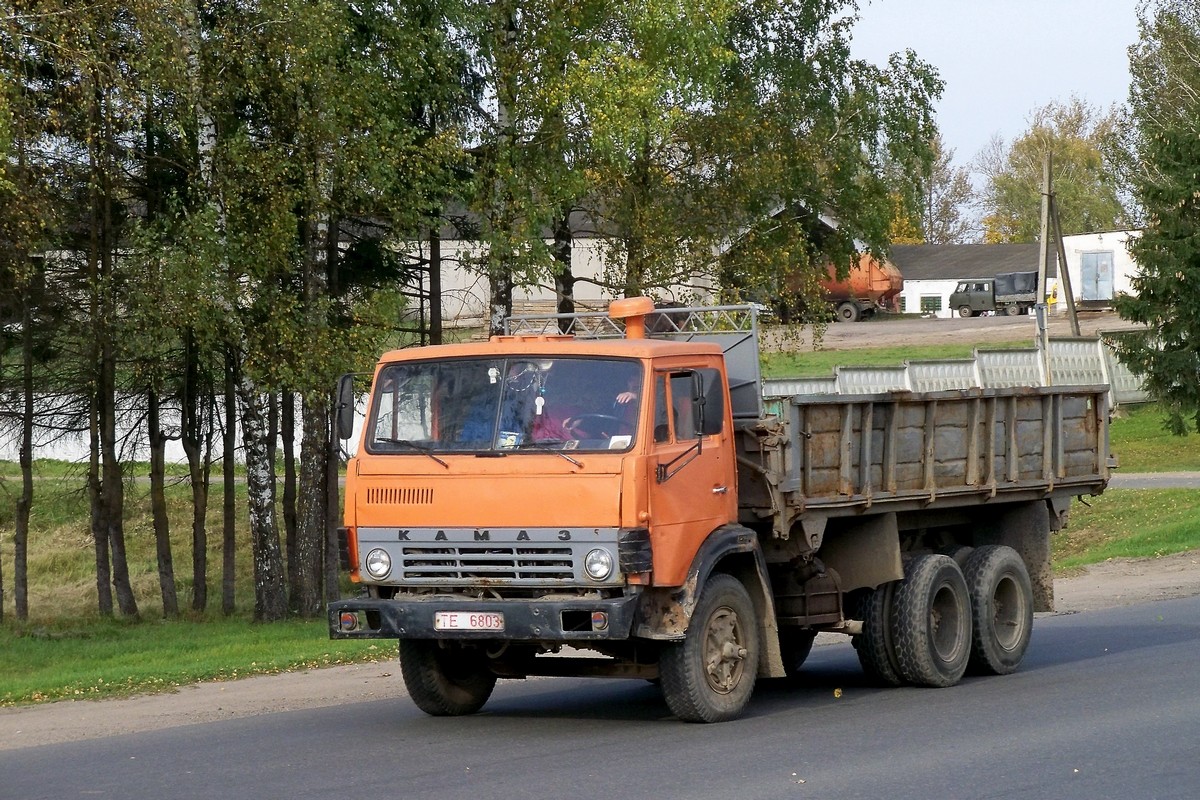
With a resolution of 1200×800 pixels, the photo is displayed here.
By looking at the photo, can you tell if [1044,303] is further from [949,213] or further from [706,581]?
[949,213]

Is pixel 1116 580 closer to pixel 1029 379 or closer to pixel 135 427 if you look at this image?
pixel 135 427

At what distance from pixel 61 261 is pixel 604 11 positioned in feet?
26.9

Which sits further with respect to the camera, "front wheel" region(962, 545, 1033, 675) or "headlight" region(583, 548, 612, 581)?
"front wheel" region(962, 545, 1033, 675)

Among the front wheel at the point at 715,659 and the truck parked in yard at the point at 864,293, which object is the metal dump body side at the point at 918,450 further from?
the truck parked in yard at the point at 864,293

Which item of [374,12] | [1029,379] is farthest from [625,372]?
[1029,379]

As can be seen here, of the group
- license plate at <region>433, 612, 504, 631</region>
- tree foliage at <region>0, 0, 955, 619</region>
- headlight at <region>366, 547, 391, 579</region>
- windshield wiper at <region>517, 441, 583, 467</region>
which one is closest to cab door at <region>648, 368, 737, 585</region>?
windshield wiper at <region>517, 441, 583, 467</region>

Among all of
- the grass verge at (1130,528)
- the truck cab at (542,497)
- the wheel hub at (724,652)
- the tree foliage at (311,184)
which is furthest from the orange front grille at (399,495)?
the grass verge at (1130,528)

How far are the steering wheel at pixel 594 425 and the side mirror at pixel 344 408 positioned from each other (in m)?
1.51

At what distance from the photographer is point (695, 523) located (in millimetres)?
10008

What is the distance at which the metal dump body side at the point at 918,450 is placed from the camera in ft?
35.4

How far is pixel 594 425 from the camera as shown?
978cm

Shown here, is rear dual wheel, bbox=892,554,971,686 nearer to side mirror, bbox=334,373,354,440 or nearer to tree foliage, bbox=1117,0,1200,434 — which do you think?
side mirror, bbox=334,373,354,440

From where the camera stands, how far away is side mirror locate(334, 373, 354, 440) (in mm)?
10258

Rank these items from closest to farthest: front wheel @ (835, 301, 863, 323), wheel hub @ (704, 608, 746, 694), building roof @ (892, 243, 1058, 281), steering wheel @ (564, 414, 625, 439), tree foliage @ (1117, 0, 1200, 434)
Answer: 1. steering wheel @ (564, 414, 625, 439)
2. wheel hub @ (704, 608, 746, 694)
3. tree foliage @ (1117, 0, 1200, 434)
4. front wheel @ (835, 301, 863, 323)
5. building roof @ (892, 243, 1058, 281)
